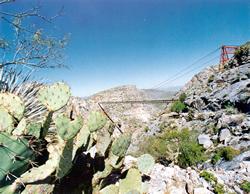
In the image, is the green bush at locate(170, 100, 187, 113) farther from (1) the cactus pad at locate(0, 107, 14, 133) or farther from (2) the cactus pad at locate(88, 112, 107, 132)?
(1) the cactus pad at locate(0, 107, 14, 133)

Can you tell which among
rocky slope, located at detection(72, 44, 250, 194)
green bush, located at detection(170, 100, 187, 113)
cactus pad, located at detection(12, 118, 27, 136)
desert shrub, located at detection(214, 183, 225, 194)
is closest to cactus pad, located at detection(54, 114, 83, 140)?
cactus pad, located at detection(12, 118, 27, 136)

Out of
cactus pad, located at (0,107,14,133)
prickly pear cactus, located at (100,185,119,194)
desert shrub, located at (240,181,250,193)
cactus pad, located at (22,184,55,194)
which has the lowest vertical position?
desert shrub, located at (240,181,250,193)

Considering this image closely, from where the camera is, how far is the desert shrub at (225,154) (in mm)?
11438

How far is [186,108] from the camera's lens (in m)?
21.2

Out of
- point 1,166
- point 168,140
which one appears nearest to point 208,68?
point 168,140

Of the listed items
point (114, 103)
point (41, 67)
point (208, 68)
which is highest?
point (41, 67)

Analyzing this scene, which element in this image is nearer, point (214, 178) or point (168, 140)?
point (214, 178)

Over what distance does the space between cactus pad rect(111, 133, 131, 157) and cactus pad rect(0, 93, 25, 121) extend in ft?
4.74

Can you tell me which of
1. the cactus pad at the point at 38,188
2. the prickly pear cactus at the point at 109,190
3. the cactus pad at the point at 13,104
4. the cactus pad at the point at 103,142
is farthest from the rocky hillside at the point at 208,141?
the cactus pad at the point at 13,104

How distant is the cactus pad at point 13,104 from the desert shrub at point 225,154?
9770mm

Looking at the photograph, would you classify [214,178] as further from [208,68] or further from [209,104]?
[208,68]

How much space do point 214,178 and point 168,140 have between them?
8010 millimetres

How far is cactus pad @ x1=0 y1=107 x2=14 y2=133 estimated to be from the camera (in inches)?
106

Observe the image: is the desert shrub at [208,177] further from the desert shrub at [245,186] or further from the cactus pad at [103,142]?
the cactus pad at [103,142]
